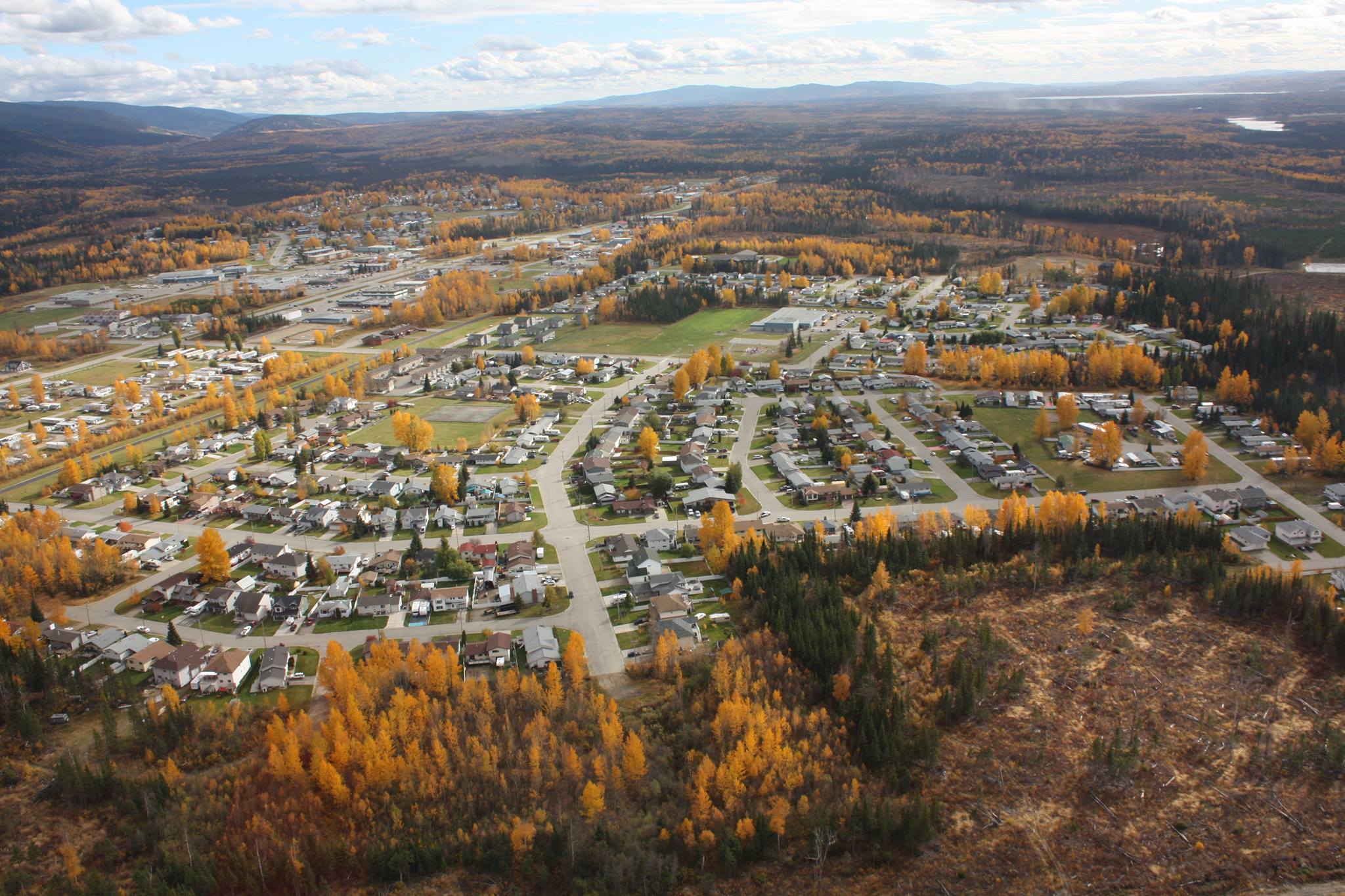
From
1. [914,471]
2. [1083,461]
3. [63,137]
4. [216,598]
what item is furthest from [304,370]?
[63,137]

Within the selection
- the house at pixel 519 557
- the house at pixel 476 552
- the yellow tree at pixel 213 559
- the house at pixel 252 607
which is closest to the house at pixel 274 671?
the house at pixel 252 607

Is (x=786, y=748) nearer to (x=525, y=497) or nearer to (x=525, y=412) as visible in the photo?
(x=525, y=497)

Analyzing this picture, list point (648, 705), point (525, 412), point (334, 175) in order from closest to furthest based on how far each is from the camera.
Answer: point (648, 705) → point (525, 412) → point (334, 175)

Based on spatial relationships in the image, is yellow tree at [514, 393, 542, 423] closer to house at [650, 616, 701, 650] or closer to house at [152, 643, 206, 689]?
house at [650, 616, 701, 650]

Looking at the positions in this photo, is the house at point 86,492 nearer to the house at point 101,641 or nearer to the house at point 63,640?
the house at point 63,640

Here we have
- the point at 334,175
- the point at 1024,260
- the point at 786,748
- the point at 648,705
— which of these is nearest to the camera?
the point at 786,748
